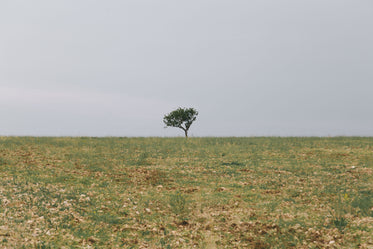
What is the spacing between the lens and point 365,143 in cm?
3406

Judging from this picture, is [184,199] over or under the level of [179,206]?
over

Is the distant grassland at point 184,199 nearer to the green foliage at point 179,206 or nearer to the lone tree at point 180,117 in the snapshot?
the green foliage at point 179,206

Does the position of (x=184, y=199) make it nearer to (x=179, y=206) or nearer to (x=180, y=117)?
(x=179, y=206)

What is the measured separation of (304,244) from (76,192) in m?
11.4

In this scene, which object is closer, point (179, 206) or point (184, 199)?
point (179, 206)

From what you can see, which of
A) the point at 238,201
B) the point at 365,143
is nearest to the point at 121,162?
the point at 238,201

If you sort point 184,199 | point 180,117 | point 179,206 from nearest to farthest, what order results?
point 179,206, point 184,199, point 180,117

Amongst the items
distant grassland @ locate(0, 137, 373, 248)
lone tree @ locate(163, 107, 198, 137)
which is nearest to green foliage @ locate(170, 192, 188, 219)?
distant grassland @ locate(0, 137, 373, 248)

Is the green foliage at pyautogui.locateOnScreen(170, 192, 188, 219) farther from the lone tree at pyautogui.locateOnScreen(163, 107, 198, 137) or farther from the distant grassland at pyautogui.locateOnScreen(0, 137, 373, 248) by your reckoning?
the lone tree at pyautogui.locateOnScreen(163, 107, 198, 137)

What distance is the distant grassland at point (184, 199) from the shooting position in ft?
38.8

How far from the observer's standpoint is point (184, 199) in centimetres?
1541

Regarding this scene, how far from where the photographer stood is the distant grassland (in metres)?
11.8

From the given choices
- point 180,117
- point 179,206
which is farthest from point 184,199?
point 180,117

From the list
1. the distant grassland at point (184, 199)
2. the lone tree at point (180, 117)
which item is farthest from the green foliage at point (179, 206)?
the lone tree at point (180, 117)
